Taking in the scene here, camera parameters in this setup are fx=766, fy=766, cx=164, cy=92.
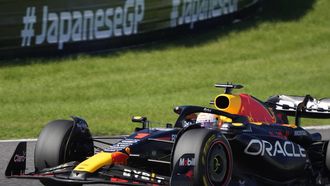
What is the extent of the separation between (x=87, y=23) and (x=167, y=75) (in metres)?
2.10

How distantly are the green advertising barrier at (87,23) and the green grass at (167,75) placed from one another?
12.1 inches

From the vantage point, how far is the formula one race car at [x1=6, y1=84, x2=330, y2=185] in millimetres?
5988

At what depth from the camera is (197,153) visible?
19.4 ft

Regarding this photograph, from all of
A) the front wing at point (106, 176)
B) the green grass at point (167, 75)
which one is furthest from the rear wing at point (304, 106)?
the green grass at point (167, 75)

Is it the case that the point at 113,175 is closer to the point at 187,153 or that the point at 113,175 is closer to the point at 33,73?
the point at 187,153

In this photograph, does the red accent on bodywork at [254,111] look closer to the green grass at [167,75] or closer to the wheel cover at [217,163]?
the wheel cover at [217,163]

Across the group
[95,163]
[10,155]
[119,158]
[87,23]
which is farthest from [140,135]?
[87,23]

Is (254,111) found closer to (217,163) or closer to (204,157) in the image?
(217,163)

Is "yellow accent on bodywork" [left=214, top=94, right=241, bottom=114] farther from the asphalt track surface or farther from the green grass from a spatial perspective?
the green grass

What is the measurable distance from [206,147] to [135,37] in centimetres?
1239

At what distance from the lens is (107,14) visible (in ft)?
56.5

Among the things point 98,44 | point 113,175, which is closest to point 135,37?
point 98,44

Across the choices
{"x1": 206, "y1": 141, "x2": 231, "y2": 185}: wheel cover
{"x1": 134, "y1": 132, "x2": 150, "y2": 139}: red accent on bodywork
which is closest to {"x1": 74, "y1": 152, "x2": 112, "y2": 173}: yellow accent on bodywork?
{"x1": 134, "y1": 132, "x2": 150, "y2": 139}: red accent on bodywork

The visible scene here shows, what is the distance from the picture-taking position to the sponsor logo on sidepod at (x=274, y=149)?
21.6ft
